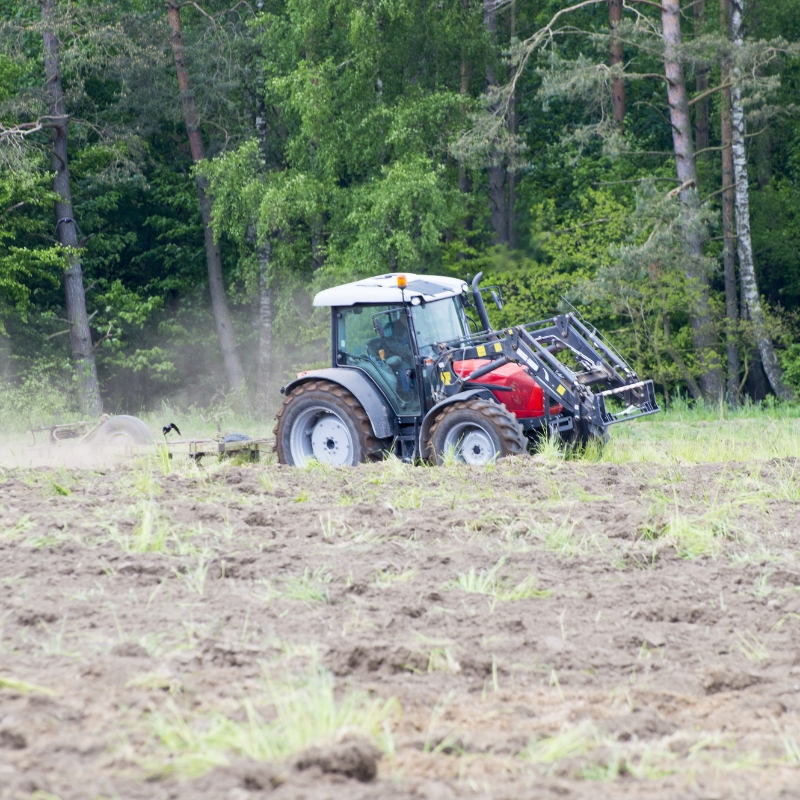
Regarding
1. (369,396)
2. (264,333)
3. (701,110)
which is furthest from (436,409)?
(701,110)

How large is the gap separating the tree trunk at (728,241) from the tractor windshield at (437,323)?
→ 39.0ft

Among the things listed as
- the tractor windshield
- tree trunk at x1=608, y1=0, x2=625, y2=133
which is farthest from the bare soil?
tree trunk at x1=608, y1=0, x2=625, y2=133

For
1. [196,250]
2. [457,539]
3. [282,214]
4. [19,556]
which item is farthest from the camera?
[196,250]

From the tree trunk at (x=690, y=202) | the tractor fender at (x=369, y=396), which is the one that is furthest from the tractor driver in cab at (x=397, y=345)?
the tree trunk at (x=690, y=202)

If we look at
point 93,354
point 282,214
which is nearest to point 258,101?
point 282,214

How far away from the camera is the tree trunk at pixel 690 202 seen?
21875 mm

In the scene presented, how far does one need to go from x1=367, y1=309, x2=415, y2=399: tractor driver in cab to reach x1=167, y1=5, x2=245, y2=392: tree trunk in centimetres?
1459

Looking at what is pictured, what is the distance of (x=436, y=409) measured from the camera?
11.2m

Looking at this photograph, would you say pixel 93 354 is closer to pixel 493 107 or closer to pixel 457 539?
pixel 493 107

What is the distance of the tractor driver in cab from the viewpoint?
1190 cm

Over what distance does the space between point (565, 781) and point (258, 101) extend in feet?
80.2

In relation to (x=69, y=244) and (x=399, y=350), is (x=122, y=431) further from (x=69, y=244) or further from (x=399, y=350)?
(x=69, y=244)

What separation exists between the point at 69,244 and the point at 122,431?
Result: 46.4 ft

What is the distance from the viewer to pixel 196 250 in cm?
2966
